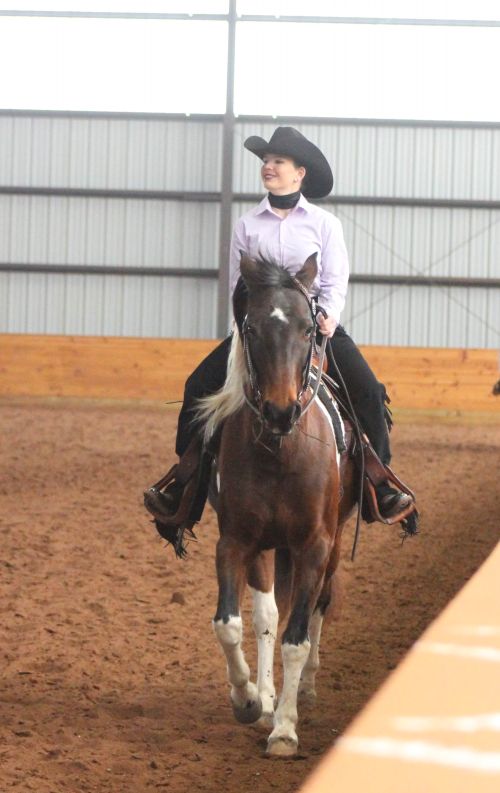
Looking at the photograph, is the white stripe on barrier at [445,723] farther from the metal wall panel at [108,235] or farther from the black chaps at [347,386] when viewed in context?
the metal wall panel at [108,235]

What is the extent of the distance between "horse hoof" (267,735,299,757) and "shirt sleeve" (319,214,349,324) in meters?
1.58

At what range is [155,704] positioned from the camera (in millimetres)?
4840

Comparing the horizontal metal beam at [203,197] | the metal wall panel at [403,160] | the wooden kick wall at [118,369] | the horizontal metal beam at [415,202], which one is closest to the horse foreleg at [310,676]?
the wooden kick wall at [118,369]

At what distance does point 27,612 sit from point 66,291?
1410 centimetres

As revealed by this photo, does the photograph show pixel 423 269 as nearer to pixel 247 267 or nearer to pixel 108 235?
pixel 108 235

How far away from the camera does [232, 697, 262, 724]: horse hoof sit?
446 centimetres

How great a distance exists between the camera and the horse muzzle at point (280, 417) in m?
3.95

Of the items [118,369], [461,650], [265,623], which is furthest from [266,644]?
[118,369]

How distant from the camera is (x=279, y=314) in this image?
4051mm

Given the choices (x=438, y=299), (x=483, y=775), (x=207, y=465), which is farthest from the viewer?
(x=438, y=299)

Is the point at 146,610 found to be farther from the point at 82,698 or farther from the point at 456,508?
the point at 456,508

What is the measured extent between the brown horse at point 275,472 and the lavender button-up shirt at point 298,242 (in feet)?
1.15

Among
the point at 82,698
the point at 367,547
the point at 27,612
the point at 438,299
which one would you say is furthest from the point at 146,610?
the point at 438,299

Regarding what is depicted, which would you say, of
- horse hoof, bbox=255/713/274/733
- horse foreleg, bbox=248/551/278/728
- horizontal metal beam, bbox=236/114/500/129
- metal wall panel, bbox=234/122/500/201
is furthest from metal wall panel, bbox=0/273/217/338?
horse hoof, bbox=255/713/274/733
